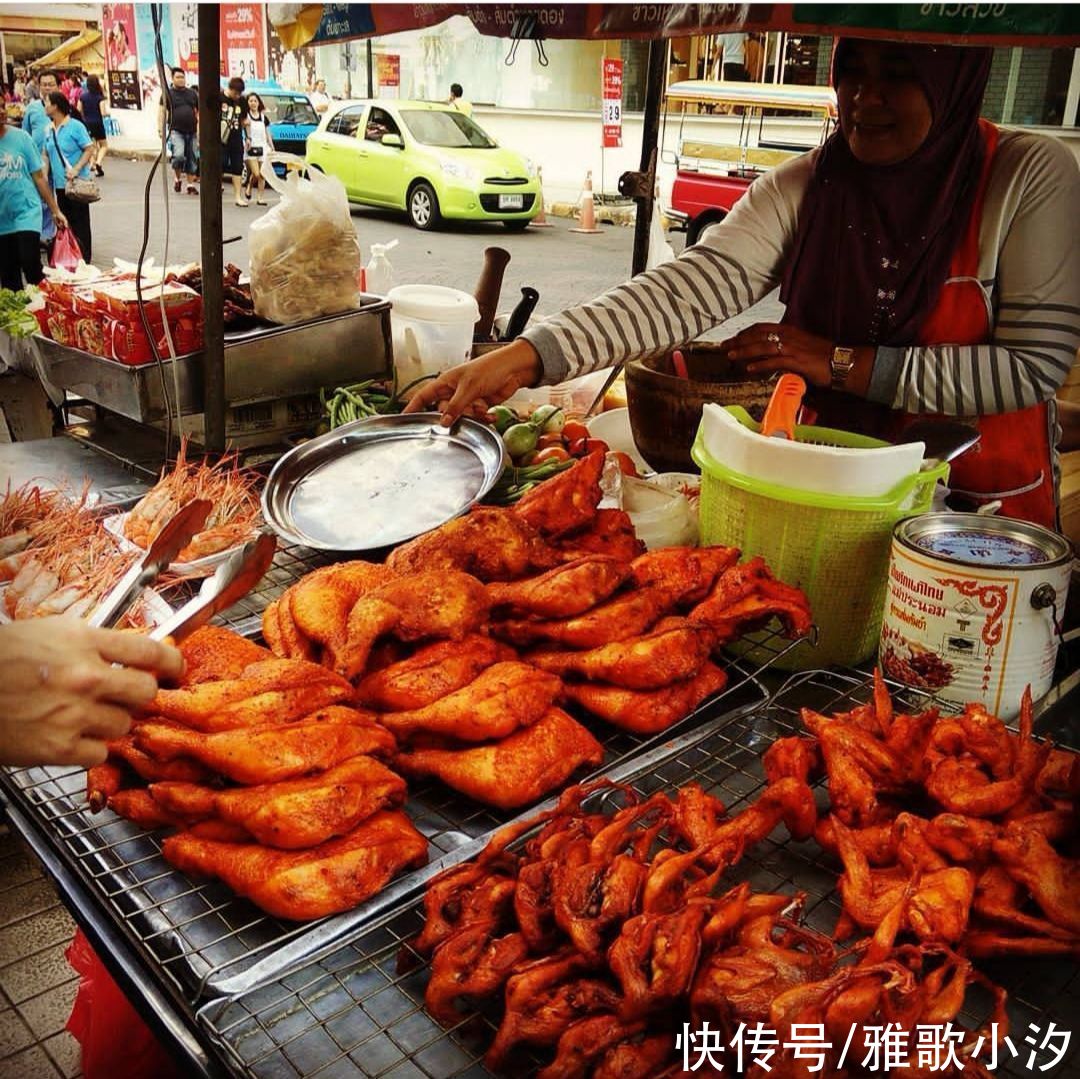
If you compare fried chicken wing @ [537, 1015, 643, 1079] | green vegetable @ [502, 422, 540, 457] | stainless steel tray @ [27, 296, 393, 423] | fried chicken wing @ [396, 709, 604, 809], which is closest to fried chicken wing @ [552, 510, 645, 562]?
fried chicken wing @ [396, 709, 604, 809]

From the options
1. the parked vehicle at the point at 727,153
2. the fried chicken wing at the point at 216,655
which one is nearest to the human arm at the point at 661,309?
the fried chicken wing at the point at 216,655

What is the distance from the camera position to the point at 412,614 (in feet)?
6.24

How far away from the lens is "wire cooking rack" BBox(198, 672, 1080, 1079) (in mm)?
1244

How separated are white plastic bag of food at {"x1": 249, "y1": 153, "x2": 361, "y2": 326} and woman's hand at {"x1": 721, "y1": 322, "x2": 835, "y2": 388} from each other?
1761 millimetres

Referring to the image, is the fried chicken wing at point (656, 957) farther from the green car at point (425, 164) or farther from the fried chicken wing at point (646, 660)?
the green car at point (425, 164)

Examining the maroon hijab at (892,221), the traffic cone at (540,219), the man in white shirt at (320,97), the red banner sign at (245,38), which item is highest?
the man in white shirt at (320,97)

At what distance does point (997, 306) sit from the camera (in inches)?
104

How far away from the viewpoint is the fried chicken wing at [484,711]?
5.58 feet

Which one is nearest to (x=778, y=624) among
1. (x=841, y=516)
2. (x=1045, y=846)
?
→ (x=841, y=516)

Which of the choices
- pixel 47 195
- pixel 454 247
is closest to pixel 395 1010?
pixel 47 195

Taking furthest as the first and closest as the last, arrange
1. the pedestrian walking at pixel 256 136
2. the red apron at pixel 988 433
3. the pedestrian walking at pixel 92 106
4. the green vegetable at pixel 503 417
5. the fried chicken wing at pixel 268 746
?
the pedestrian walking at pixel 256 136, the pedestrian walking at pixel 92 106, the green vegetable at pixel 503 417, the red apron at pixel 988 433, the fried chicken wing at pixel 268 746

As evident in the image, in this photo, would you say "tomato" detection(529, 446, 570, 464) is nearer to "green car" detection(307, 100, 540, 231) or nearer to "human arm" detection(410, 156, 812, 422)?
"human arm" detection(410, 156, 812, 422)

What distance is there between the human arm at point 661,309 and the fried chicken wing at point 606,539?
0.67 metres

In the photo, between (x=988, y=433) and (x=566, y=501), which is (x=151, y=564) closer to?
(x=566, y=501)
